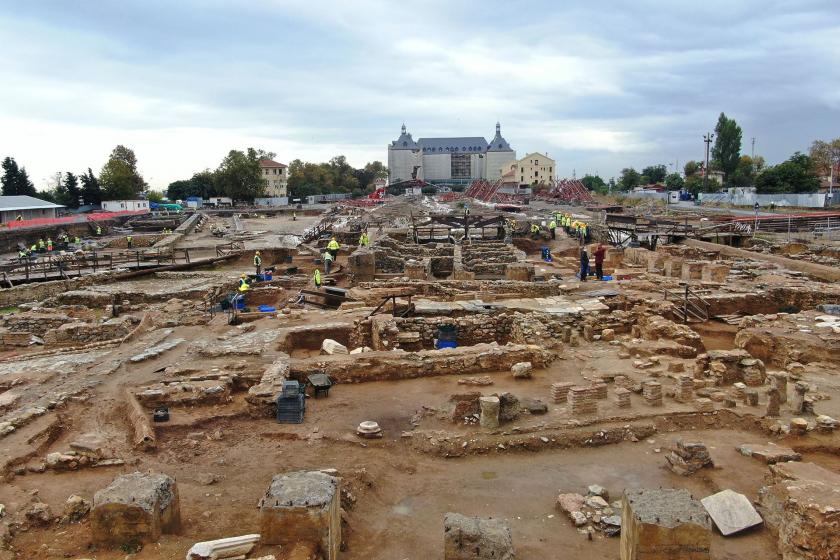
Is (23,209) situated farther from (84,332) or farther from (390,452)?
(390,452)

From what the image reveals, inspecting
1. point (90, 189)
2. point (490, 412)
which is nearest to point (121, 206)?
point (90, 189)

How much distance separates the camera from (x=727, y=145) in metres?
71.6

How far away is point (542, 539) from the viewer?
5.68m

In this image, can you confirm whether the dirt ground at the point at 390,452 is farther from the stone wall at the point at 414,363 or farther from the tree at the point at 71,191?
the tree at the point at 71,191

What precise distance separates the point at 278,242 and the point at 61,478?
103ft

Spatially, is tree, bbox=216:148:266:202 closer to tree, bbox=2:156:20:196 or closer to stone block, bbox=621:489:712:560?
tree, bbox=2:156:20:196

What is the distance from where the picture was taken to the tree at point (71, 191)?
64.4 meters

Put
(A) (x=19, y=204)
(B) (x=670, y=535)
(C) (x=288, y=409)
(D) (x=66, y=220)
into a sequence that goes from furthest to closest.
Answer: (A) (x=19, y=204) < (D) (x=66, y=220) < (C) (x=288, y=409) < (B) (x=670, y=535)

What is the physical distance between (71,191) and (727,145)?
78.3m

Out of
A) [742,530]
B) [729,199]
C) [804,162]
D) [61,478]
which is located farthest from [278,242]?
[804,162]

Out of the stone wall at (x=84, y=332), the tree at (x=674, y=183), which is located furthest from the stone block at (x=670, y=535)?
A: the tree at (x=674, y=183)

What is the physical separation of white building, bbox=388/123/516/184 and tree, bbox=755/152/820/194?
80.3 metres

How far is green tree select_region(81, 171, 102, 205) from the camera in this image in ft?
217

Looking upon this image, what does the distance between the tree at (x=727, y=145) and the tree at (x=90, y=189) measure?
75384 mm
